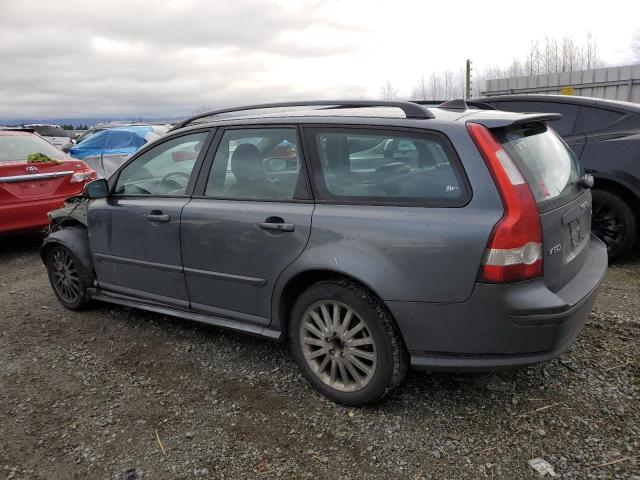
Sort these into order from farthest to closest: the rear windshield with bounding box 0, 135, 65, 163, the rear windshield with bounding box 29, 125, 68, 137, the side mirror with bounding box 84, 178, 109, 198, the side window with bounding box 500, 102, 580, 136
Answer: the rear windshield with bounding box 29, 125, 68, 137
the rear windshield with bounding box 0, 135, 65, 163
the side window with bounding box 500, 102, 580, 136
the side mirror with bounding box 84, 178, 109, 198

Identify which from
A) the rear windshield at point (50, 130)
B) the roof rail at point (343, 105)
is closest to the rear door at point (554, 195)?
the roof rail at point (343, 105)

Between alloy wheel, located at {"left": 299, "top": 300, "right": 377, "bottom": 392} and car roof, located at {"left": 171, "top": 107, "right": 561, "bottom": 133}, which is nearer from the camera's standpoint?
car roof, located at {"left": 171, "top": 107, "right": 561, "bottom": 133}

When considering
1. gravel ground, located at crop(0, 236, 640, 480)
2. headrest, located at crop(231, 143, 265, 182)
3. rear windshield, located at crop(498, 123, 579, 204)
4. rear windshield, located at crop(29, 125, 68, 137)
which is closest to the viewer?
gravel ground, located at crop(0, 236, 640, 480)

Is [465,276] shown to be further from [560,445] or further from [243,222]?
[243,222]

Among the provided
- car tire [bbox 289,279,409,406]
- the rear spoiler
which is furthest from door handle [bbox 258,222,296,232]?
the rear spoiler

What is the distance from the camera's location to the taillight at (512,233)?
96.2 inches

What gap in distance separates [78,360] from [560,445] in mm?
3179

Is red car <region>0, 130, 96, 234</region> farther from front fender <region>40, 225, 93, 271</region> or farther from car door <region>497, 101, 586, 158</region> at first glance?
car door <region>497, 101, 586, 158</region>

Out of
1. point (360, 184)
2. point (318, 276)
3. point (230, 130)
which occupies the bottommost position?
point (318, 276)

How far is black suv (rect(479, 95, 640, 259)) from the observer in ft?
16.5

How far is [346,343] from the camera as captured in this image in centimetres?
295

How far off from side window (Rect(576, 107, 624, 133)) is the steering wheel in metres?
4.02

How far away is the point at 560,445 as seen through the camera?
2.60 metres

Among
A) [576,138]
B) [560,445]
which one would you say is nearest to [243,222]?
[560,445]
